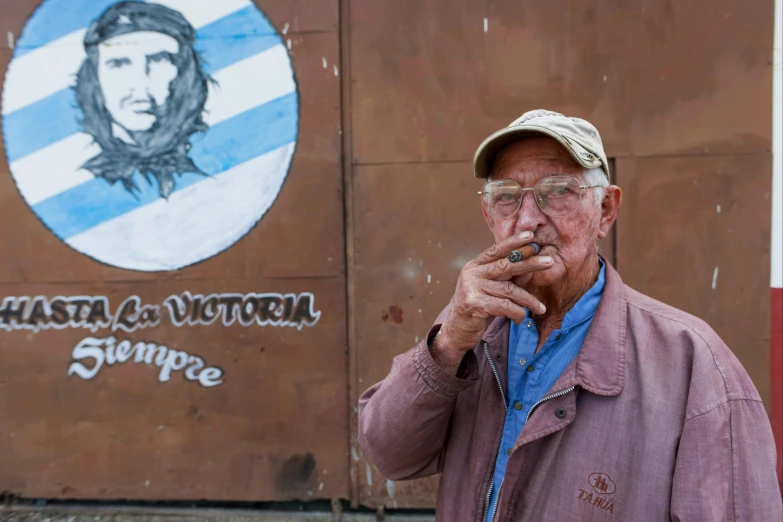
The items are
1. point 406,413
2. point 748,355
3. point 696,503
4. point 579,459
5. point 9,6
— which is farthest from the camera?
point 9,6

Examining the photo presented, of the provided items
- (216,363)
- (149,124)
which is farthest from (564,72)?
(216,363)

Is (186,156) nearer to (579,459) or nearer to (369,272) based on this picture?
(369,272)

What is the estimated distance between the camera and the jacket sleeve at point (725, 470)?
3.12 ft

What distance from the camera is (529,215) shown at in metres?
1.21

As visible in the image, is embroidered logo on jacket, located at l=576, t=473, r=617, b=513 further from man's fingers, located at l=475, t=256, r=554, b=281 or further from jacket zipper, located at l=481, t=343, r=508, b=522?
man's fingers, located at l=475, t=256, r=554, b=281

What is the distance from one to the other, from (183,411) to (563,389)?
101 inches

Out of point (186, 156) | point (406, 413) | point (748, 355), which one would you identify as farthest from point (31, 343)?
point (748, 355)

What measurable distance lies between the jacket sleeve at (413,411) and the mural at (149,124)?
6.23ft

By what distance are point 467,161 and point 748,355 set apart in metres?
1.97

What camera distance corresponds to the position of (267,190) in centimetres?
288

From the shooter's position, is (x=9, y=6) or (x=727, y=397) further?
(x=9, y=6)

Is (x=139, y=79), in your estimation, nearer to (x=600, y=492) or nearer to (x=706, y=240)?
(x=600, y=492)

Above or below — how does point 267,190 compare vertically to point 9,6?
below

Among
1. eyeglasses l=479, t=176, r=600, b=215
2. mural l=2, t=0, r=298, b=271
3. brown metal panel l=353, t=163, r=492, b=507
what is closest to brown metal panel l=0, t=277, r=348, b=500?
brown metal panel l=353, t=163, r=492, b=507
